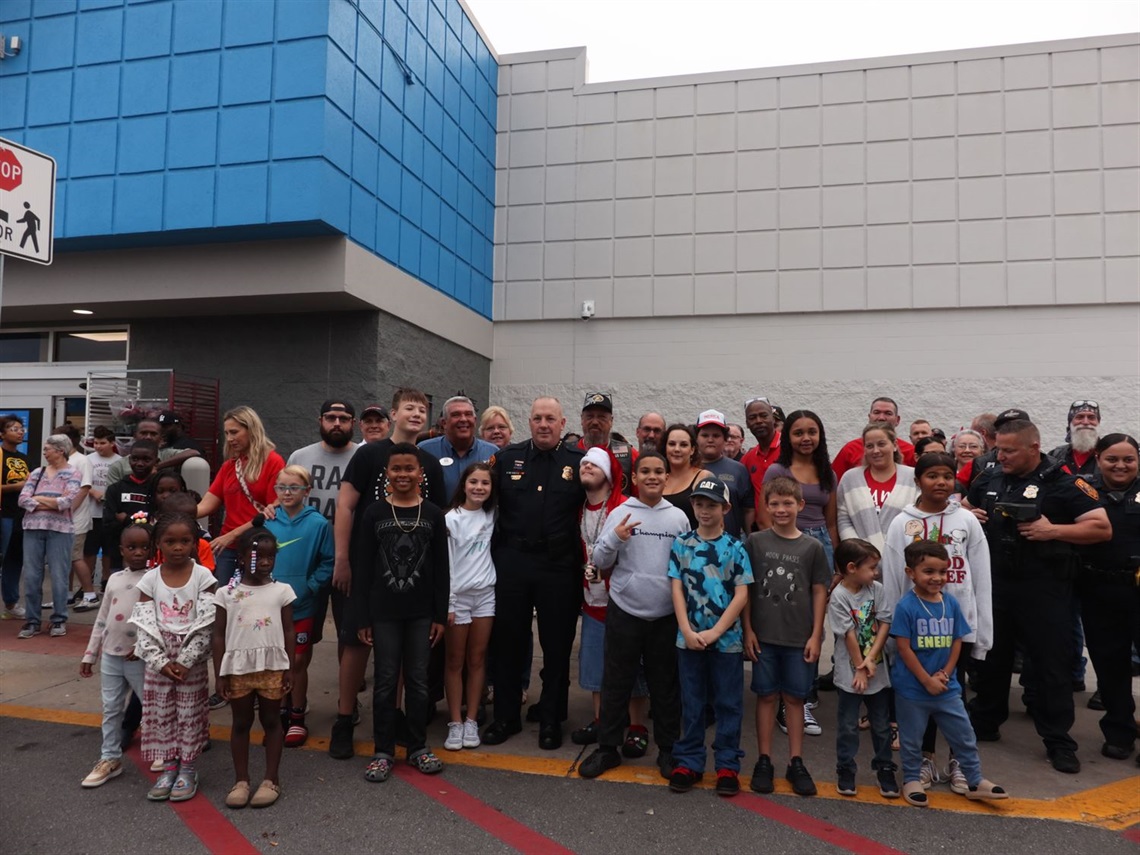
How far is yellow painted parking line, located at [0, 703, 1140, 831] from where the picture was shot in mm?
3725

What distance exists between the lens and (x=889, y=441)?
4895 millimetres

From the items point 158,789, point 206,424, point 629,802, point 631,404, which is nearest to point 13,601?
point 206,424

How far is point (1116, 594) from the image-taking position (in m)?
4.54

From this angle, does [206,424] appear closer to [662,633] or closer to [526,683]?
[526,683]

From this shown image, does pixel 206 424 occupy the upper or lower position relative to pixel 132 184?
lower

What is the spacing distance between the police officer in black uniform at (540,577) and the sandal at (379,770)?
67 centimetres

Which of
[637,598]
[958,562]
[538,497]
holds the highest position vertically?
[538,497]

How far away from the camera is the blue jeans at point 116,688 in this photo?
13.4ft

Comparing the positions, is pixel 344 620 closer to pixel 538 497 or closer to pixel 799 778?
pixel 538 497

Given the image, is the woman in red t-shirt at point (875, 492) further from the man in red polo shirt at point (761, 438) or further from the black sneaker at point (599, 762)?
the black sneaker at point (599, 762)

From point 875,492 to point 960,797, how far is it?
1.79 meters

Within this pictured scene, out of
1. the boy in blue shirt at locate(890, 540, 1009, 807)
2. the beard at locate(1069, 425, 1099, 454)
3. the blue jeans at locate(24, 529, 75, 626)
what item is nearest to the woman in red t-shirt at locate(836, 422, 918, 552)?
the boy in blue shirt at locate(890, 540, 1009, 807)

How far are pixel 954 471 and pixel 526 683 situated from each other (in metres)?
3.23

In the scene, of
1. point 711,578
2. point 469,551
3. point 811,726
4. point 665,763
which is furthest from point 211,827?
point 811,726
